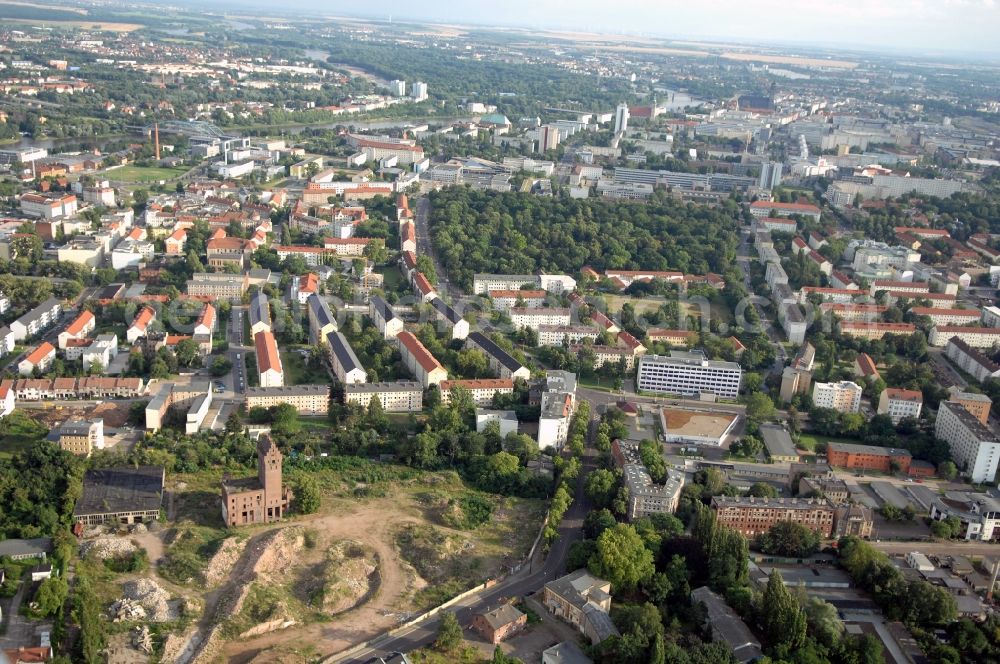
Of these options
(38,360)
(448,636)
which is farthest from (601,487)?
(38,360)

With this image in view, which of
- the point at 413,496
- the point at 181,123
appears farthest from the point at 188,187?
the point at 413,496

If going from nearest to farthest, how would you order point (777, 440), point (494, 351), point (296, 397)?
1. point (777, 440)
2. point (296, 397)
3. point (494, 351)

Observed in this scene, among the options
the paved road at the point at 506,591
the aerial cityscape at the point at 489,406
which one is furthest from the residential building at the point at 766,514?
the paved road at the point at 506,591

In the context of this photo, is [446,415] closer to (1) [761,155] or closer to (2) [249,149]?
(2) [249,149]

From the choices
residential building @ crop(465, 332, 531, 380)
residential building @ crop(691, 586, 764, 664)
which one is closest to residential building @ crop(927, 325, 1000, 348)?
residential building @ crop(465, 332, 531, 380)

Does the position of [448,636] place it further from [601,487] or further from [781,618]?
[601,487]

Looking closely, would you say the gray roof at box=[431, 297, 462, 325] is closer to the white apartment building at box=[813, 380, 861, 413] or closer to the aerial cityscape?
the aerial cityscape

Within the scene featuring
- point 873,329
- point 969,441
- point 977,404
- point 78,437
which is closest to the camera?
point 78,437
